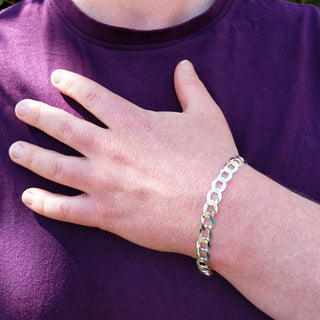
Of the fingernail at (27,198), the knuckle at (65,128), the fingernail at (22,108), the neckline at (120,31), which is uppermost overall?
the neckline at (120,31)

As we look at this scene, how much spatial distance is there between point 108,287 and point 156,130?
371mm

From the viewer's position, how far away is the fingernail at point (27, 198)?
40.0 inches

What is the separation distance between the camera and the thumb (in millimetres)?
1067

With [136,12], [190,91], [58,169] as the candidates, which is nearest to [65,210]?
[58,169]

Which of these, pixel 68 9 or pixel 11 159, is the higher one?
pixel 68 9

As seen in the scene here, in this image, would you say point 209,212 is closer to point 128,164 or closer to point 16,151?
point 128,164

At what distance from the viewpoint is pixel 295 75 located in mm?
1192

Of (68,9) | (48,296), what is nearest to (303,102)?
(68,9)

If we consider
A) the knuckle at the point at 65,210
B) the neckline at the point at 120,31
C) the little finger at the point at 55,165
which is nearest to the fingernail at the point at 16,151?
the little finger at the point at 55,165

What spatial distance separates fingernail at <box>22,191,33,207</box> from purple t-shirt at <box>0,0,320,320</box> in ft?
0.09

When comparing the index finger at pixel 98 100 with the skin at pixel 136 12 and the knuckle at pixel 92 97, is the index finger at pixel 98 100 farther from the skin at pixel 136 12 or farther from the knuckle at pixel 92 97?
the skin at pixel 136 12

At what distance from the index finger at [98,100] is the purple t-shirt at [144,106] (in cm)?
4

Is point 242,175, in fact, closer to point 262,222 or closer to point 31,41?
point 262,222

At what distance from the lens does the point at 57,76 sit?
1054 mm
